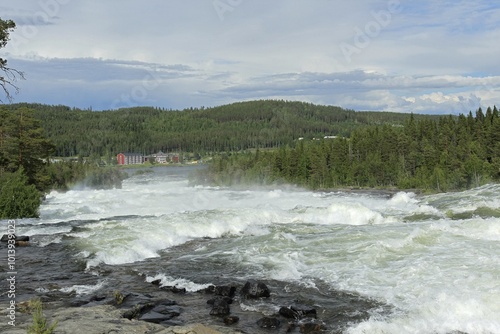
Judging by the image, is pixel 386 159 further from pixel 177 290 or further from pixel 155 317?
pixel 155 317

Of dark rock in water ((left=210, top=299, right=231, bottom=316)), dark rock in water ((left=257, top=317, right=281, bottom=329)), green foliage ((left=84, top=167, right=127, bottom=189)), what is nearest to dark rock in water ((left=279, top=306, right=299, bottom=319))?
dark rock in water ((left=257, top=317, right=281, bottom=329))

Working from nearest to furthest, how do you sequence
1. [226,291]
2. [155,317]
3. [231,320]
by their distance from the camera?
[231,320], [155,317], [226,291]

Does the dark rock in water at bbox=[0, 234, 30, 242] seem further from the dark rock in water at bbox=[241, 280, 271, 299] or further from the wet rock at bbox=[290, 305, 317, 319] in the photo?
the wet rock at bbox=[290, 305, 317, 319]

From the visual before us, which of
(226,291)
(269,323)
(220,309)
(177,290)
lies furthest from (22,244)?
(269,323)

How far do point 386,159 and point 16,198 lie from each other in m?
82.7

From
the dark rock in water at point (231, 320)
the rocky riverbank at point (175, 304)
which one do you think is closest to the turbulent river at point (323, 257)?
the rocky riverbank at point (175, 304)

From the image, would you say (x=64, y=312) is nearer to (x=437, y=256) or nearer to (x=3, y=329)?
(x=3, y=329)

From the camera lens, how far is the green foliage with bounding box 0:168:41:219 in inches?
1539

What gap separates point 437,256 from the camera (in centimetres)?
2231

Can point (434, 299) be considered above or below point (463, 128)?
A: below

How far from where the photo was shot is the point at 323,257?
2366 centimetres

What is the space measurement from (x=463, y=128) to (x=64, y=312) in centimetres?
10025

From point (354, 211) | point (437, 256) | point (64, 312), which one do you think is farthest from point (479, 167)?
point (64, 312)

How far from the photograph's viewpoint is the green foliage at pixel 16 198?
39.1 metres
